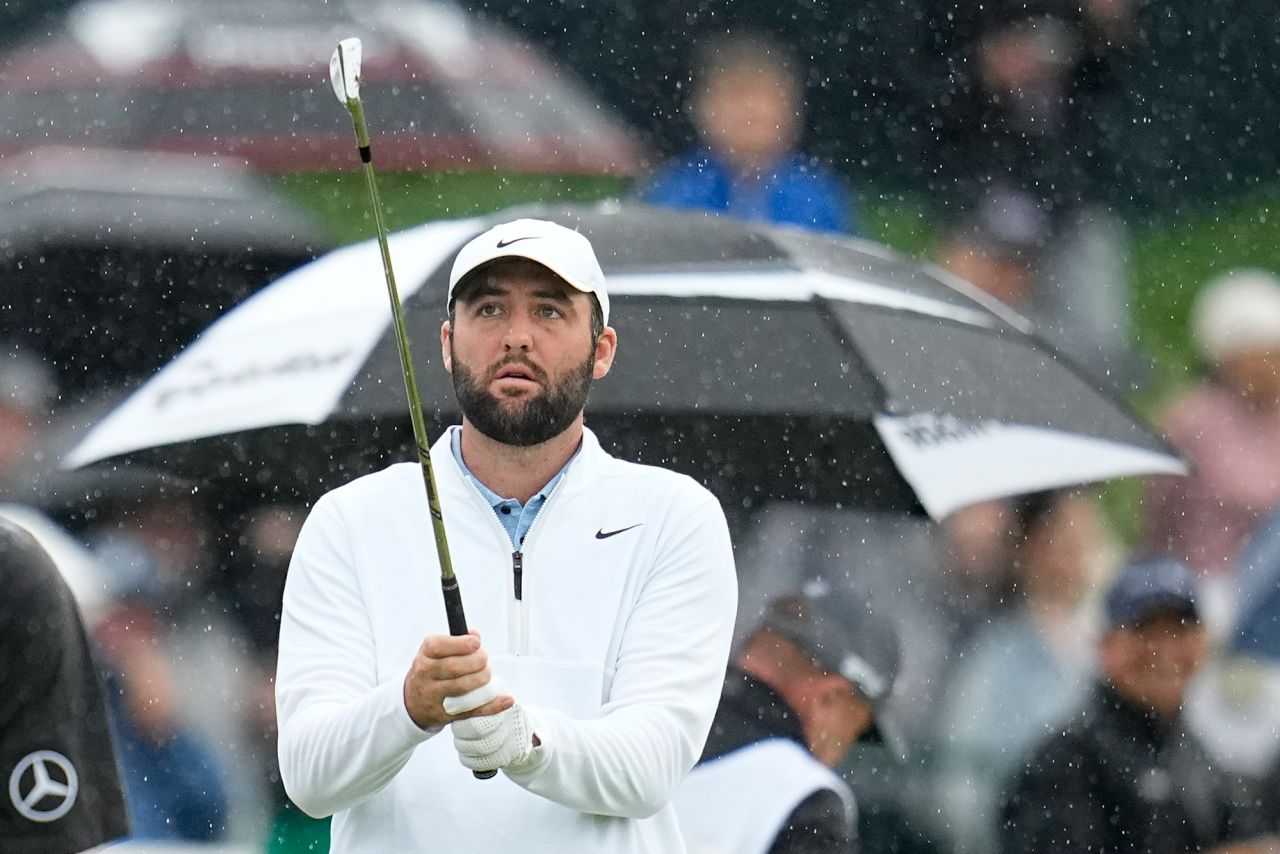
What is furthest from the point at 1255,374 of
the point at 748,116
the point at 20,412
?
the point at 20,412

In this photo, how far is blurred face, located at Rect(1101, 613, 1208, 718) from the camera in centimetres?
383

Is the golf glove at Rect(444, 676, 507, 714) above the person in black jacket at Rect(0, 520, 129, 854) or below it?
above

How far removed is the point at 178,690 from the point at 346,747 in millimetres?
2791

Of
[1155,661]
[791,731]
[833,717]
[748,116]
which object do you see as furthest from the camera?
[748,116]

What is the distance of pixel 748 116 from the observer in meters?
5.25

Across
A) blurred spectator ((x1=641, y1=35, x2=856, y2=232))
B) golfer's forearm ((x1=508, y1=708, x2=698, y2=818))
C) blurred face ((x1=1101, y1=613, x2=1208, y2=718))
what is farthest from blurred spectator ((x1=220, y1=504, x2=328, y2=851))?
golfer's forearm ((x1=508, y1=708, x2=698, y2=818))

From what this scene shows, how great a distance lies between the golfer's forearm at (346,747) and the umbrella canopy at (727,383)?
6.18 feet

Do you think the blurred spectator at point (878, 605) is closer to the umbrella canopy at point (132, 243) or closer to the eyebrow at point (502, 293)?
the umbrella canopy at point (132, 243)

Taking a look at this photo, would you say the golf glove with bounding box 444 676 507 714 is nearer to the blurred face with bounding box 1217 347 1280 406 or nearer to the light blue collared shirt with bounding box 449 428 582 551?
the light blue collared shirt with bounding box 449 428 582 551

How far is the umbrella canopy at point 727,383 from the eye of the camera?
3.68 m

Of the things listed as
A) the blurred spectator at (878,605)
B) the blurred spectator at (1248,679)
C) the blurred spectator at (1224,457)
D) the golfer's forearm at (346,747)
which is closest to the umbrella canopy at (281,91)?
the blurred spectator at (878,605)

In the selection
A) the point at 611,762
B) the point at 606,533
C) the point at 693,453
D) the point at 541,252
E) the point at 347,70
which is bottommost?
the point at 693,453

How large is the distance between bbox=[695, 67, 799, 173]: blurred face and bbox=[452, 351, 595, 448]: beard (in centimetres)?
330

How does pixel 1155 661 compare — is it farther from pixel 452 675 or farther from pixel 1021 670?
pixel 452 675
